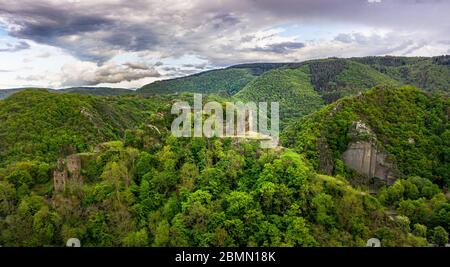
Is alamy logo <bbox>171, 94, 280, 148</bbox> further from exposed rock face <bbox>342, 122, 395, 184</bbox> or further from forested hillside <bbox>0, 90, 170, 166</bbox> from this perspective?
forested hillside <bbox>0, 90, 170, 166</bbox>

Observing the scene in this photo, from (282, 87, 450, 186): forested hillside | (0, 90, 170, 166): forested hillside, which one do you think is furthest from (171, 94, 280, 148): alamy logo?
(0, 90, 170, 166): forested hillside

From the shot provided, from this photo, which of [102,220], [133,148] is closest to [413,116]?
[133,148]

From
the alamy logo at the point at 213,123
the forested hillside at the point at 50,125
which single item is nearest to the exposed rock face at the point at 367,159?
the alamy logo at the point at 213,123

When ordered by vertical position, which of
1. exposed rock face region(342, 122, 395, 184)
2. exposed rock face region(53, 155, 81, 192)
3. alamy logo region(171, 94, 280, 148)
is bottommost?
exposed rock face region(342, 122, 395, 184)

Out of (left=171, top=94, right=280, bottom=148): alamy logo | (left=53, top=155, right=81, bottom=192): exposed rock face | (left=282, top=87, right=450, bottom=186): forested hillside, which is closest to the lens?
(left=53, top=155, right=81, bottom=192): exposed rock face

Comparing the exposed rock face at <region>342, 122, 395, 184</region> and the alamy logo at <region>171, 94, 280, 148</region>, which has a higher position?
the alamy logo at <region>171, 94, 280, 148</region>

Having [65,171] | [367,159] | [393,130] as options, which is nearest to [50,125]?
[65,171]

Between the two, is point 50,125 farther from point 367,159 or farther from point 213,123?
point 367,159

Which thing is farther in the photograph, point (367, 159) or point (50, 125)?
point (50, 125)

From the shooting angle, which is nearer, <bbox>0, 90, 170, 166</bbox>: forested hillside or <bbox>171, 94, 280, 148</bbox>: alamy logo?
<bbox>171, 94, 280, 148</bbox>: alamy logo
